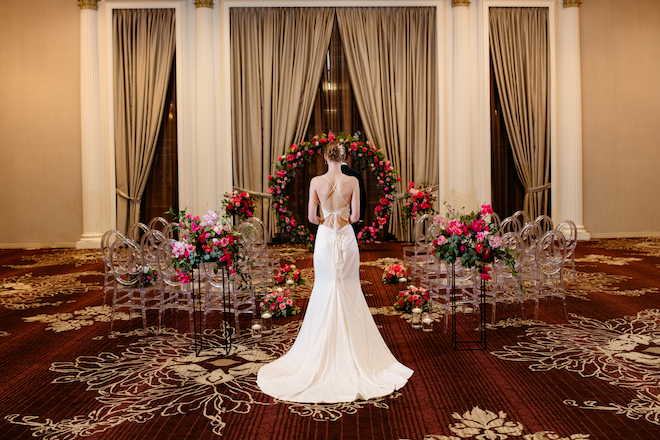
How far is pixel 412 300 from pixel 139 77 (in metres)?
8.20

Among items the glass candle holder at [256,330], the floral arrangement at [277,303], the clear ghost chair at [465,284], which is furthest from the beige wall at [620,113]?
the glass candle holder at [256,330]

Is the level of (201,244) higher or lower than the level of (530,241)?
higher

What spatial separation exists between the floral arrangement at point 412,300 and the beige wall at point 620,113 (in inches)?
299

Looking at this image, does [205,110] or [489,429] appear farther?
[205,110]

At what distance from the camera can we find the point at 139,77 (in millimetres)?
11258

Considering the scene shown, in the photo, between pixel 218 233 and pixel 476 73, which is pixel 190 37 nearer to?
pixel 476 73

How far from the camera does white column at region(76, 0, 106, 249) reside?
436 inches

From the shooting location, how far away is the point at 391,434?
296 centimetres

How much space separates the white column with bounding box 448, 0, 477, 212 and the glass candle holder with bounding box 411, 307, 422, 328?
6.24m

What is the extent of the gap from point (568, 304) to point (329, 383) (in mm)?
3370

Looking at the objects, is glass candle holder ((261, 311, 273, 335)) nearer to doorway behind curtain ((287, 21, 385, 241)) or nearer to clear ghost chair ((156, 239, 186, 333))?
clear ghost chair ((156, 239, 186, 333))

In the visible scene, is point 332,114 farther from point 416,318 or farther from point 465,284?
point 416,318

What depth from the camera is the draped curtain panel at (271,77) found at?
11.4 metres

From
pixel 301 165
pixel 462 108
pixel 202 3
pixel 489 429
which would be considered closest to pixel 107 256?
pixel 489 429
